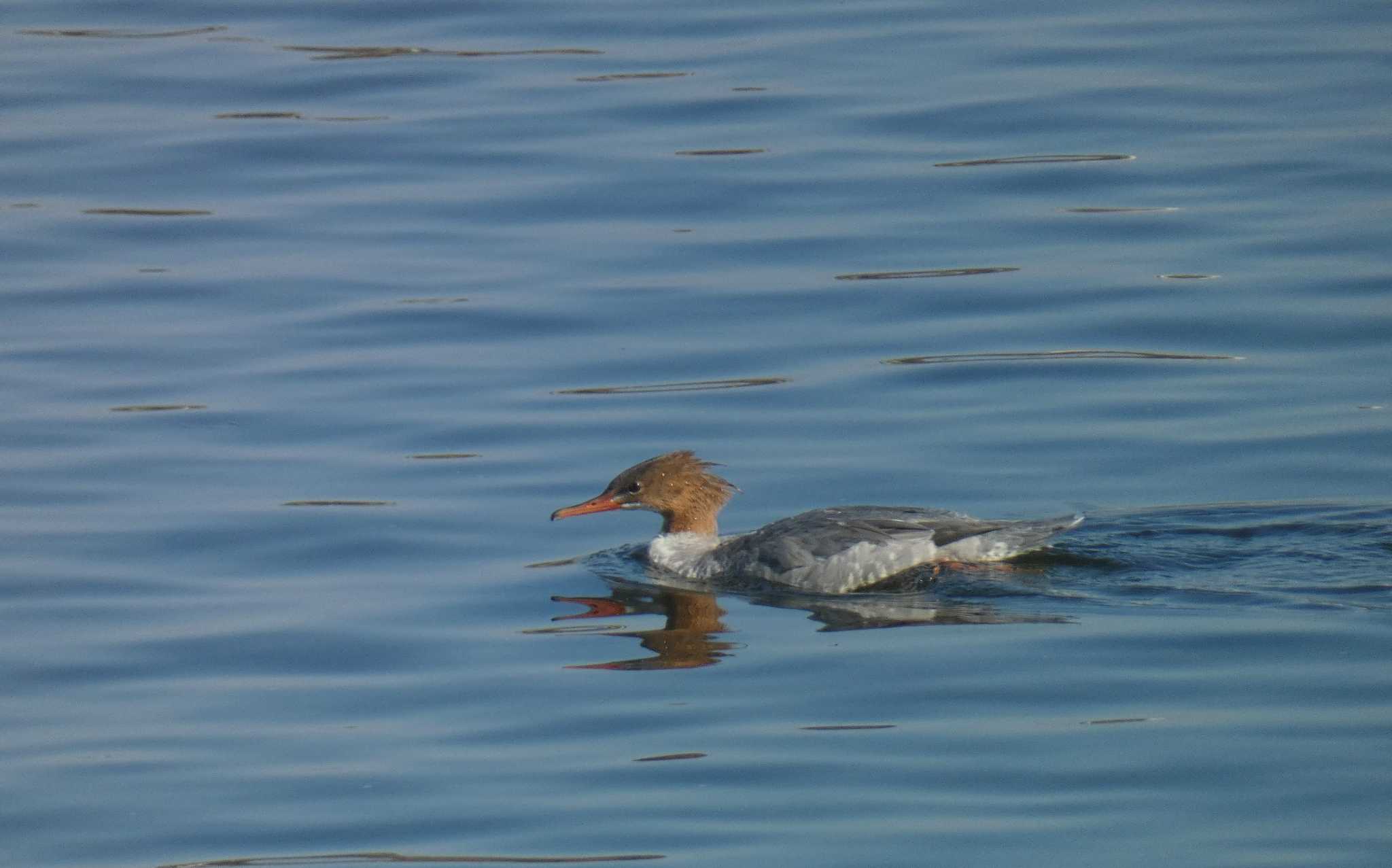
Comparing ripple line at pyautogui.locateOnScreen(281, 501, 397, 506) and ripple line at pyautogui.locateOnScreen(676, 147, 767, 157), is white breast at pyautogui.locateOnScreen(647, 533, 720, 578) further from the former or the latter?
ripple line at pyautogui.locateOnScreen(676, 147, 767, 157)

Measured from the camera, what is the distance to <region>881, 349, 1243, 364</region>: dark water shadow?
12.2 meters

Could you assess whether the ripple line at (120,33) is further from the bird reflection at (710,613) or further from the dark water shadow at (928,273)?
the bird reflection at (710,613)

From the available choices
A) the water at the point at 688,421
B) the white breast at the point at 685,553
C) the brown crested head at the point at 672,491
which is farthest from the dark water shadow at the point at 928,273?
the white breast at the point at 685,553

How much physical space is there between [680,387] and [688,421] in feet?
1.82

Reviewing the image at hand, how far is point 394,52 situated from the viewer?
65.3 feet

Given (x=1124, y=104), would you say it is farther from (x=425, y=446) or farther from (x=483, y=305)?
(x=425, y=446)

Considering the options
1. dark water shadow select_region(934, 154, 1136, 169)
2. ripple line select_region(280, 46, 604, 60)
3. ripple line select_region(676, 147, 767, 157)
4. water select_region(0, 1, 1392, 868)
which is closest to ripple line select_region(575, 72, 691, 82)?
water select_region(0, 1, 1392, 868)

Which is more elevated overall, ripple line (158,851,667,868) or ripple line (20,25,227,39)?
ripple line (20,25,227,39)

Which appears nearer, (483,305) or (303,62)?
(483,305)

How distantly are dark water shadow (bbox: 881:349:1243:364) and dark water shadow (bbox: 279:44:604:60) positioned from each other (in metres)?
8.29

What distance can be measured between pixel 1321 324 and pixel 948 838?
6947mm

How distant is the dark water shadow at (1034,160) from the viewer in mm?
15766

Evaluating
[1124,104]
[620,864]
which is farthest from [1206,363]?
[620,864]

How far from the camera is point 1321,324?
12375 millimetres
